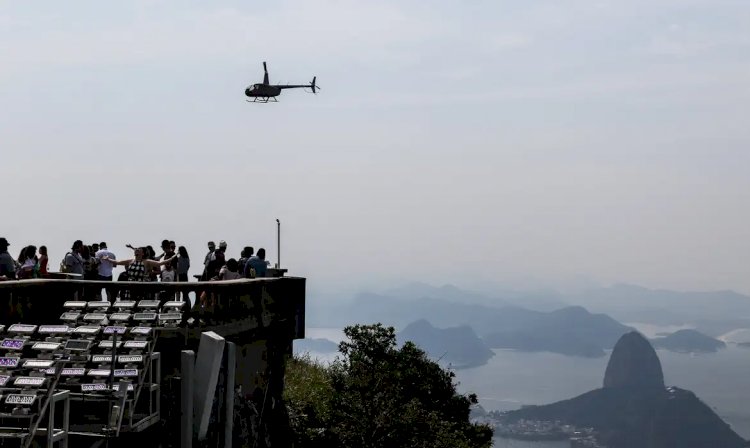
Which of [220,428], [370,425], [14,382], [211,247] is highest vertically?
[211,247]

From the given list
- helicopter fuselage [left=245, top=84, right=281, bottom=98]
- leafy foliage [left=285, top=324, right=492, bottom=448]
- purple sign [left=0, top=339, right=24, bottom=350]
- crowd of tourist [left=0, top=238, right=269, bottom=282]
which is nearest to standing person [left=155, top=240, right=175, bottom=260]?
crowd of tourist [left=0, top=238, right=269, bottom=282]

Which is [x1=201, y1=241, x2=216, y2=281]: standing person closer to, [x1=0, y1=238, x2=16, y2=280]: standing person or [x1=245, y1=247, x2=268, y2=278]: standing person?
[x1=245, y1=247, x2=268, y2=278]: standing person

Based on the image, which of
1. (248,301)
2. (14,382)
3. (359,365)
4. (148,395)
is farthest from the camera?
(359,365)

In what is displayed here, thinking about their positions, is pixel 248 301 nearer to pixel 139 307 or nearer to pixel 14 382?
pixel 139 307

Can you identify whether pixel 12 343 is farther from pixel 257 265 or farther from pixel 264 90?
pixel 264 90

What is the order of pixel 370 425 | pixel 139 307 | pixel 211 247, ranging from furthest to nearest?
pixel 370 425, pixel 211 247, pixel 139 307

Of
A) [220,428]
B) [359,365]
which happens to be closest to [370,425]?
[359,365]

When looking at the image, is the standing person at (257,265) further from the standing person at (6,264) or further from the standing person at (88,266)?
the standing person at (6,264)
